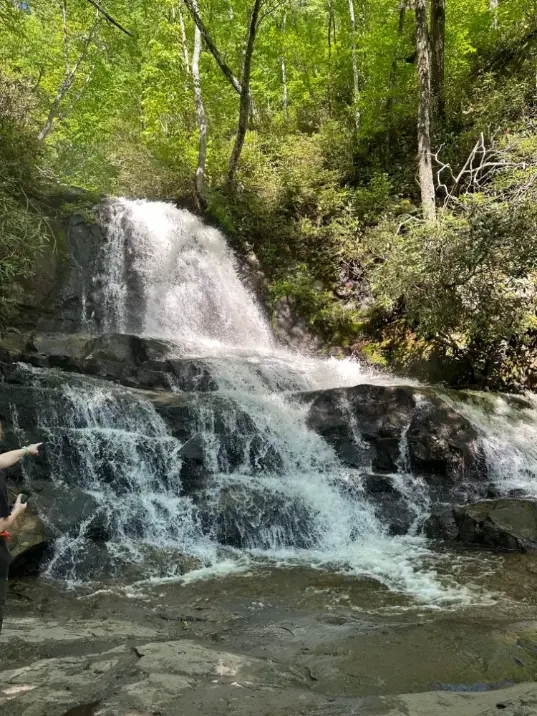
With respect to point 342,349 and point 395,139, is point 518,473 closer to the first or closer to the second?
point 342,349

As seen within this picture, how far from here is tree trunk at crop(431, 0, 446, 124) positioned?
53.6 feet

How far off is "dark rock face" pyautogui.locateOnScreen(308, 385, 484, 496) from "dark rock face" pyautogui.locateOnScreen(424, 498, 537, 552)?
49.3 inches

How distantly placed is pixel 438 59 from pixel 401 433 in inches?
523

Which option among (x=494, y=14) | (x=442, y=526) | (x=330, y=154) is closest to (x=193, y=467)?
(x=442, y=526)

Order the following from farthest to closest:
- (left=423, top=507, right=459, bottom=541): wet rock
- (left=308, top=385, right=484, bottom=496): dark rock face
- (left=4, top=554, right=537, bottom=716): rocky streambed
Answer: (left=308, top=385, right=484, bottom=496): dark rock face < (left=423, top=507, right=459, bottom=541): wet rock < (left=4, top=554, right=537, bottom=716): rocky streambed

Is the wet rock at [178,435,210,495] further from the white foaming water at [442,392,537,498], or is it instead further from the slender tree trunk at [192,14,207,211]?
the slender tree trunk at [192,14,207,211]

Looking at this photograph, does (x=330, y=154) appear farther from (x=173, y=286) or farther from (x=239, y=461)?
(x=239, y=461)

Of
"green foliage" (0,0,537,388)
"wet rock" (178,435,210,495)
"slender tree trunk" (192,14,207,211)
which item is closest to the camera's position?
"wet rock" (178,435,210,495)

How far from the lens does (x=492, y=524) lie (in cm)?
772

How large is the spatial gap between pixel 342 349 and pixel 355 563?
9.33 meters

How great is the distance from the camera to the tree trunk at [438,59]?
16.3m

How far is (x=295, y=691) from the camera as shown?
322 centimetres

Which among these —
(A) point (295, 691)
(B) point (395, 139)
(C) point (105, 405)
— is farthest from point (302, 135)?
(A) point (295, 691)

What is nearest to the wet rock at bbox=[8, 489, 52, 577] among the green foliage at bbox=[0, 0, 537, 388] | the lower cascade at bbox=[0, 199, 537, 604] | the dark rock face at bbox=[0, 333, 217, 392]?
the lower cascade at bbox=[0, 199, 537, 604]
